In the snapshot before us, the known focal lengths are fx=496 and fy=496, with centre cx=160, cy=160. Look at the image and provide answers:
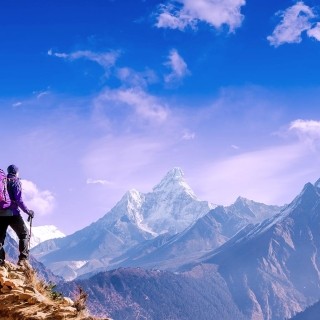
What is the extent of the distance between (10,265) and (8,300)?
3.05 metres

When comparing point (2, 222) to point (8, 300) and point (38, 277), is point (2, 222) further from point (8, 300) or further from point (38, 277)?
point (8, 300)

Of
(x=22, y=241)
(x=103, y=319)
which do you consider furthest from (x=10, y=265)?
(x=103, y=319)

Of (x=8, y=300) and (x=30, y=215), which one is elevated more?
(x=30, y=215)

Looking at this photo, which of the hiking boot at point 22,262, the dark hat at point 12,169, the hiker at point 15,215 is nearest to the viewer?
the hiking boot at point 22,262

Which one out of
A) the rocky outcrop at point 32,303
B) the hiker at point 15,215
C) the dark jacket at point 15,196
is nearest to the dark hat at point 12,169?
the hiker at point 15,215

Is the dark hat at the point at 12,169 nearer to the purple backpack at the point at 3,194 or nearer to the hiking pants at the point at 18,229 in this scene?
the purple backpack at the point at 3,194

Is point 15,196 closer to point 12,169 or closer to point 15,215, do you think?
point 15,215

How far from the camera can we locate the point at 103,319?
36.6 ft

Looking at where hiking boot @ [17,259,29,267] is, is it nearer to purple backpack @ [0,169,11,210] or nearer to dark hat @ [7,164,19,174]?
purple backpack @ [0,169,11,210]

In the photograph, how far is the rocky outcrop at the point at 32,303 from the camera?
11.1 m

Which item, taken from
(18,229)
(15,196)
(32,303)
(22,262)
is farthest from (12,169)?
(32,303)

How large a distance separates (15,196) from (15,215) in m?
0.59

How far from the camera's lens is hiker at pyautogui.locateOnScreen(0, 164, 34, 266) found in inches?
596

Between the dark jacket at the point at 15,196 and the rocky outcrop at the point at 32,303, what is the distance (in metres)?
2.62
